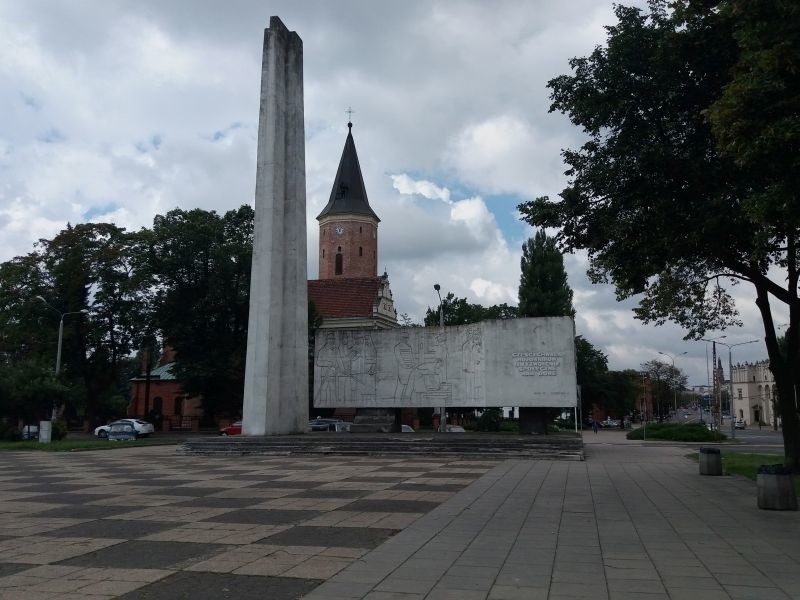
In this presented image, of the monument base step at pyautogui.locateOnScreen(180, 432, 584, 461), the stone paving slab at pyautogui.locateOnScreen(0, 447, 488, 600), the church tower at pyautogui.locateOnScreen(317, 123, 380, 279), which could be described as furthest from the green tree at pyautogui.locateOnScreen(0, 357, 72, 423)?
the church tower at pyautogui.locateOnScreen(317, 123, 380, 279)

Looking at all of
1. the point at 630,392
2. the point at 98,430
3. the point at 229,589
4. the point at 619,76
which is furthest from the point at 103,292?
the point at 630,392

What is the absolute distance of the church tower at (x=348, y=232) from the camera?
73875 mm

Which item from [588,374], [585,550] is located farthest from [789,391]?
[588,374]

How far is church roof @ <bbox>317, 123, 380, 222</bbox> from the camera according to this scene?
7438 cm

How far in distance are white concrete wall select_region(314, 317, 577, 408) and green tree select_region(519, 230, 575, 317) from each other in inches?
1066

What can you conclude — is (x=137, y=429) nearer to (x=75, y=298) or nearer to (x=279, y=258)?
(x=75, y=298)

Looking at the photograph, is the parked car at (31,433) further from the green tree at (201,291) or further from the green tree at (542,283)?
the green tree at (542,283)

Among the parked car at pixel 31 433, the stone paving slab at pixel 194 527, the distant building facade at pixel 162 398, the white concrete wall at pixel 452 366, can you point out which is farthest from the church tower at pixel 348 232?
the stone paving slab at pixel 194 527

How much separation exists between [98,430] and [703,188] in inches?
1741

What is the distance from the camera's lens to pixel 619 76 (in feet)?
43.7

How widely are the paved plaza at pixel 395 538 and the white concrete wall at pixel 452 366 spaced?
418 inches

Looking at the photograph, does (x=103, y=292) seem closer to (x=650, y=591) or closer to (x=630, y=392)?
(x=650, y=591)

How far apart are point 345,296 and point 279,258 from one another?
3473cm

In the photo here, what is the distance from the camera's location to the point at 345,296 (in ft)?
209
